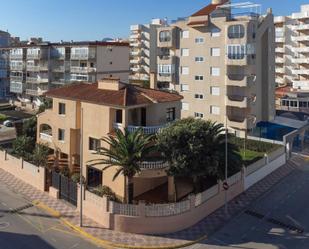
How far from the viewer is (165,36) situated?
57.5 m

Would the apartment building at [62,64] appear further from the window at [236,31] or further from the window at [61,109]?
the window at [61,109]

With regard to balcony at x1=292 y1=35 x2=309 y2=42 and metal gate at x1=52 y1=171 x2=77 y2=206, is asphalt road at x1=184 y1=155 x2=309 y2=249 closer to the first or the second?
metal gate at x1=52 y1=171 x2=77 y2=206

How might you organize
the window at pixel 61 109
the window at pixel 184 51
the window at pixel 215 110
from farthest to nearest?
1. the window at pixel 184 51
2. the window at pixel 215 110
3. the window at pixel 61 109

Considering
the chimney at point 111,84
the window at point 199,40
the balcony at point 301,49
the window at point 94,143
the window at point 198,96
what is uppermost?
the balcony at point 301,49

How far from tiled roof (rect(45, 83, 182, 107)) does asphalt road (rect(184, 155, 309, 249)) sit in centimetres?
1172

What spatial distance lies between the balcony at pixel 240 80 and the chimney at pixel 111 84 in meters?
21.5

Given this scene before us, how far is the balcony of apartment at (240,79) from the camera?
4991 cm

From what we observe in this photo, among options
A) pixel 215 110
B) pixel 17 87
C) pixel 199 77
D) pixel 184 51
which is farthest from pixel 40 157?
pixel 17 87

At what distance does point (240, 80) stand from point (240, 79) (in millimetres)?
173

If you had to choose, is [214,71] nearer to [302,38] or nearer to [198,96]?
[198,96]

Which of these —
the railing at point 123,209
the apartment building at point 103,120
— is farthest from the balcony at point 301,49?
the railing at point 123,209

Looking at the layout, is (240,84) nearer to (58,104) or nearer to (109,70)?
(58,104)

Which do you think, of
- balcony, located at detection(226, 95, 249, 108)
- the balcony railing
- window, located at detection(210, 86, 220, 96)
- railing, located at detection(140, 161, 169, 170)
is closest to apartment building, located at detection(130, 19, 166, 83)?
the balcony railing

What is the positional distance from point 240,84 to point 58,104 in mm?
24842
